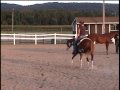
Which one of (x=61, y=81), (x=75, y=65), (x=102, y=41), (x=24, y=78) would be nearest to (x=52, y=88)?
(x=61, y=81)

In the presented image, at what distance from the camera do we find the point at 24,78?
13.3 metres

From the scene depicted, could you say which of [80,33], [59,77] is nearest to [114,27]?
[80,33]

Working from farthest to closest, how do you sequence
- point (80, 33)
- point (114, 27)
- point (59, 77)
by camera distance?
point (114, 27)
point (80, 33)
point (59, 77)

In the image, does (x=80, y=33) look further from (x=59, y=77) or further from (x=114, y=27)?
(x=114, y=27)

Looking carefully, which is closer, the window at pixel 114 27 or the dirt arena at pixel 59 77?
the dirt arena at pixel 59 77

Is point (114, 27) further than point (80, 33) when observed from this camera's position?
Yes

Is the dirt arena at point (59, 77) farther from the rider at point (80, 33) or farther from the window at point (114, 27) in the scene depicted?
the window at point (114, 27)

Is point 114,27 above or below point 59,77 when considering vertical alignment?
above

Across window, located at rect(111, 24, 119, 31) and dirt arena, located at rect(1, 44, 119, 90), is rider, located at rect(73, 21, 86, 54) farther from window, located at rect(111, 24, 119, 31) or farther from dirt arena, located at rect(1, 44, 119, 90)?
window, located at rect(111, 24, 119, 31)

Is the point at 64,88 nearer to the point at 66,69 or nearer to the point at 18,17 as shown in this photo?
the point at 66,69

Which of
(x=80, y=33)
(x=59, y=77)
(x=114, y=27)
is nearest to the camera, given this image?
(x=59, y=77)

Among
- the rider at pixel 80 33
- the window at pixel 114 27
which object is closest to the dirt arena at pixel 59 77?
the rider at pixel 80 33

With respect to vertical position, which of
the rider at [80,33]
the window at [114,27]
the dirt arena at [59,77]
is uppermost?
the window at [114,27]

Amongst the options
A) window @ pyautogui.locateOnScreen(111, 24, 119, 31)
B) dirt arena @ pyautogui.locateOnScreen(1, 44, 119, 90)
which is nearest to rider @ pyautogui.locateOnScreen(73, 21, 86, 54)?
dirt arena @ pyautogui.locateOnScreen(1, 44, 119, 90)
